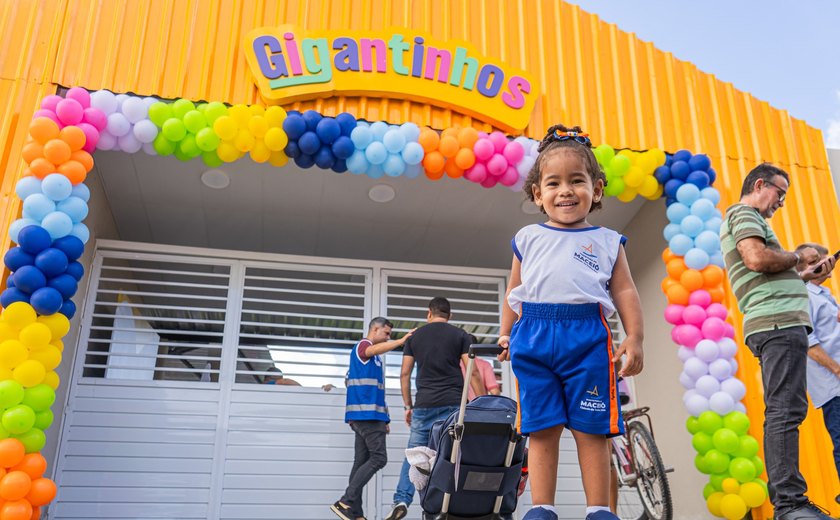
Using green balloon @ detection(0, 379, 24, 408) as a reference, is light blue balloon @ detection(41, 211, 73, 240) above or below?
above

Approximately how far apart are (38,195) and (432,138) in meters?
2.76

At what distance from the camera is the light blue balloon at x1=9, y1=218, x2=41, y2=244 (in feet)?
13.7

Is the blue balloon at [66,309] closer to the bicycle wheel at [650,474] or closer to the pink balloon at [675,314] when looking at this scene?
the bicycle wheel at [650,474]

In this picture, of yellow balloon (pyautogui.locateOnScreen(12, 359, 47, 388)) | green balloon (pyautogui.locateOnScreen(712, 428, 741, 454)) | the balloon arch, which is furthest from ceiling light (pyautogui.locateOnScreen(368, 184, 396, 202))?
green balloon (pyautogui.locateOnScreen(712, 428, 741, 454))

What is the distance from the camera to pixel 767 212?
3299 millimetres

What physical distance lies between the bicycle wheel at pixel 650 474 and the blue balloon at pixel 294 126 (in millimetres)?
3253

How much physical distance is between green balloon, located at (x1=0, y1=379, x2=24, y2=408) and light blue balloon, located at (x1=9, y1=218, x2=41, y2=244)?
0.92 m

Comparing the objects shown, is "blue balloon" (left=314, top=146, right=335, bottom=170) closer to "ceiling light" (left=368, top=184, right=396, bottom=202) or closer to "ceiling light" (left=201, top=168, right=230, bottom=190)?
"ceiling light" (left=368, top=184, right=396, bottom=202)

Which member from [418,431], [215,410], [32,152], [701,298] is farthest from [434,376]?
[32,152]

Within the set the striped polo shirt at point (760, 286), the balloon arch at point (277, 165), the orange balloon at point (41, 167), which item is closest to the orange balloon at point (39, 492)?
the balloon arch at point (277, 165)

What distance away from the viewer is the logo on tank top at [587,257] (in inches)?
84.9

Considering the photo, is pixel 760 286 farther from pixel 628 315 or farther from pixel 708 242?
pixel 708 242

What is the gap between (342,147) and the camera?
16.3 feet

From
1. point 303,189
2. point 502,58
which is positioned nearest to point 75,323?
point 303,189
